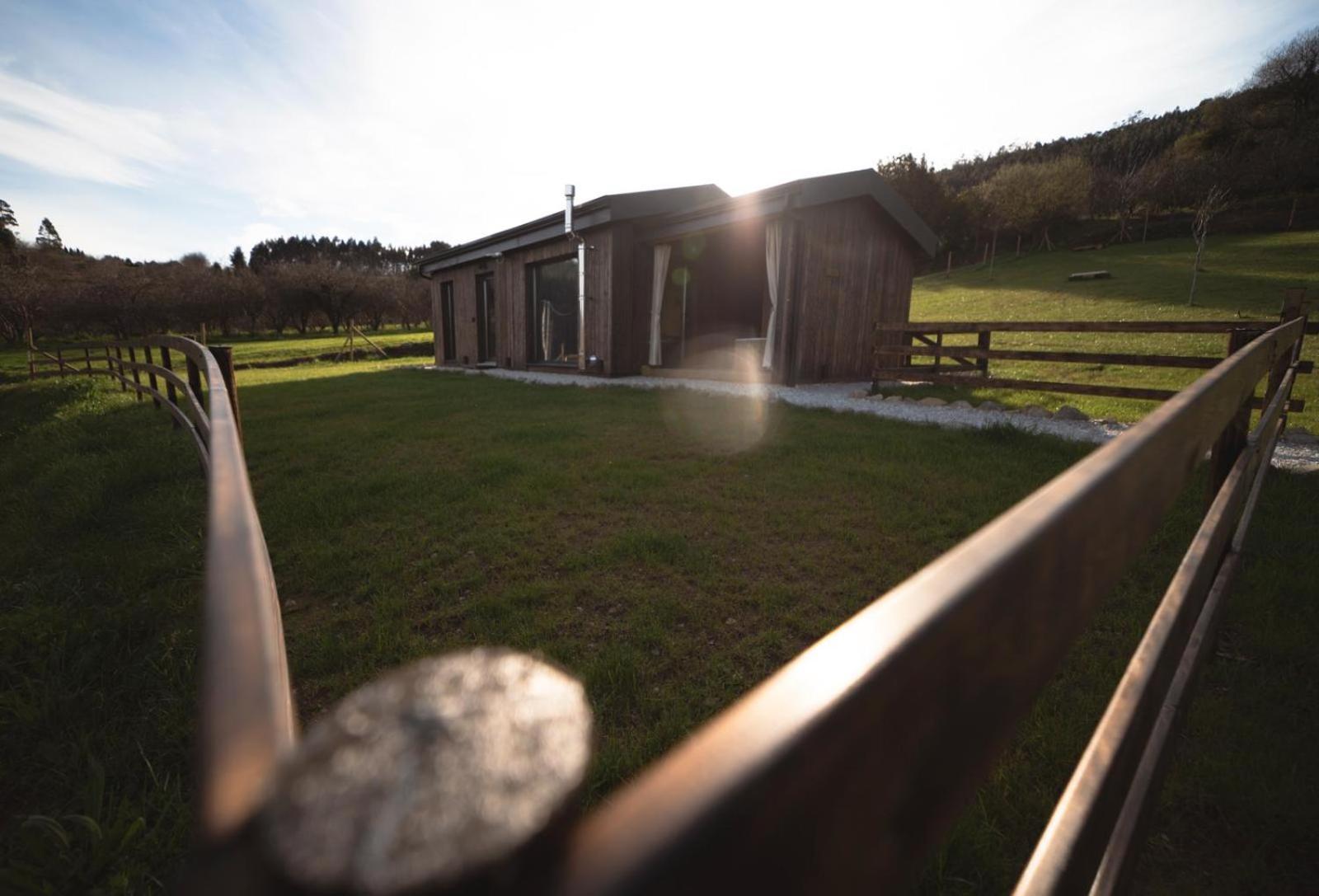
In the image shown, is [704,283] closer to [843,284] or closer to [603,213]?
[603,213]

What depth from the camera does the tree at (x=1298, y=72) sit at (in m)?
38.2

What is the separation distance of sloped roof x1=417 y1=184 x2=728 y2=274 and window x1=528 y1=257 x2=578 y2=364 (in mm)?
743

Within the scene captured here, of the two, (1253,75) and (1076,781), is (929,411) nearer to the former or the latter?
(1076,781)

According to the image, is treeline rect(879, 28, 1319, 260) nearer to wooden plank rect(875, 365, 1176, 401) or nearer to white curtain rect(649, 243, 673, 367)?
white curtain rect(649, 243, 673, 367)

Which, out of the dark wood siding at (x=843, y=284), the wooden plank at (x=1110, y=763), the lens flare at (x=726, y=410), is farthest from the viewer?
the dark wood siding at (x=843, y=284)

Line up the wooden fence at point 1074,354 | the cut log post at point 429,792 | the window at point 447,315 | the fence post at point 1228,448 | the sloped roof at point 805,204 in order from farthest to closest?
the window at point 447,315, the sloped roof at point 805,204, the wooden fence at point 1074,354, the fence post at point 1228,448, the cut log post at point 429,792

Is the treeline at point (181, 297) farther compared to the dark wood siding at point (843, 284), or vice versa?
the treeline at point (181, 297)

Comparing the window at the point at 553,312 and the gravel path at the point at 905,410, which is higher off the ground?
the window at the point at 553,312

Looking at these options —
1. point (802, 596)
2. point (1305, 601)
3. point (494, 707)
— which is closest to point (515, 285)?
point (802, 596)

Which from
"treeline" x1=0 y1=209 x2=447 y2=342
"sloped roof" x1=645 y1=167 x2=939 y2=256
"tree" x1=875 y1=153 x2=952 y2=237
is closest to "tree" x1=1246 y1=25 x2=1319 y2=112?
"tree" x1=875 y1=153 x2=952 y2=237

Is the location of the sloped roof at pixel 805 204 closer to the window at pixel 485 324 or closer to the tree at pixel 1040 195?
the window at pixel 485 324

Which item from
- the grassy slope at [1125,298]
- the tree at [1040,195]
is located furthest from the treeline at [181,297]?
the tree at [1040,195]

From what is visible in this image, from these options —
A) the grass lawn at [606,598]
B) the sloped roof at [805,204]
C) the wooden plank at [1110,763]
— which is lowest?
the grass lawn at [606,598]

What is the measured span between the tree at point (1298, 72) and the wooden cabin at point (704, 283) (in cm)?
5014
